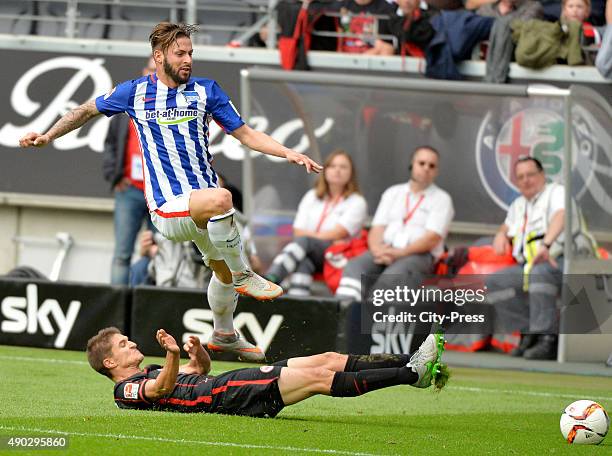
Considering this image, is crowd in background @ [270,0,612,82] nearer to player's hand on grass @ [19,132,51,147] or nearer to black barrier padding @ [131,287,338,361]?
black barrier padding @ [131,287,338,361]

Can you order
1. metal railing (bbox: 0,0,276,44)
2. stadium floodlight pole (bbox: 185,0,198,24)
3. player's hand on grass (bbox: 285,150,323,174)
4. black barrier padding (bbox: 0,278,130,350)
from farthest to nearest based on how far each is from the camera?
metal railing (bbox: 0,0,276,44) → stadium floodlight pole (bbox: 185,0,198,24) → black barrier padding (bbox: 0,278,130,350) → player's hand on grass (bbox: 285,150,323,174)

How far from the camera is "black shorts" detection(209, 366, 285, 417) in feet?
25.9

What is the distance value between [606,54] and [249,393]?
6660 mm

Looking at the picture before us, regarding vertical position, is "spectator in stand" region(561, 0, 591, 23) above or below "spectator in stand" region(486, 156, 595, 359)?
above

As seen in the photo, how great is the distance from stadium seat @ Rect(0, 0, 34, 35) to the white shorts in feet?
27.8

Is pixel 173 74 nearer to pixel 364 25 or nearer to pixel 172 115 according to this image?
pixel 172 115

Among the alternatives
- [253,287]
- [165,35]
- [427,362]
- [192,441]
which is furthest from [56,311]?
[192,441]

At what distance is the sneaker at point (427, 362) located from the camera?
26.1 ft

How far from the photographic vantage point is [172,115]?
845 cm

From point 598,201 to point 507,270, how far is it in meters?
1.12

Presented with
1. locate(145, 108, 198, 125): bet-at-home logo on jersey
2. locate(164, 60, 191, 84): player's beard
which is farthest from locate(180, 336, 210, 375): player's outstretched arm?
locate(164, 60, 191, 84): player's beard

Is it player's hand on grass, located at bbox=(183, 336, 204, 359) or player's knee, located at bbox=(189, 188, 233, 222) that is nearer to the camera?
player's hand on grass, located at bbox=(183, 336, 204, 359)

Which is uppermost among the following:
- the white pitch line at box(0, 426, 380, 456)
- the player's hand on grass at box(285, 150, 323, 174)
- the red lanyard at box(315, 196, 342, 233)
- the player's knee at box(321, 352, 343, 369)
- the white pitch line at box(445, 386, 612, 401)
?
the player's hand on grass at box(285, 150, 323, 174)

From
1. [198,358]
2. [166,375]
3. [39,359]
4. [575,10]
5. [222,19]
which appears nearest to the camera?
[166,375]
